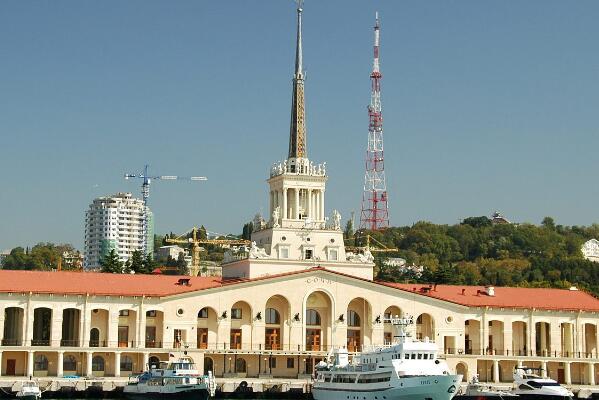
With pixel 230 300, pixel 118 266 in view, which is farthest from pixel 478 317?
pixel 118 266

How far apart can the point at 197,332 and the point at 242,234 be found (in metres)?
98.0

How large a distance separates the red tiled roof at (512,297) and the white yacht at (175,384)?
25358mm

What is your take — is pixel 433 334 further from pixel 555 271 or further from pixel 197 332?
pixel 555 271

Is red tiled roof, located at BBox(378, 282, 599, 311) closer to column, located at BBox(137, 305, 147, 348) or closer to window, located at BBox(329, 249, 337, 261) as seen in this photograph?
window, located at BBox(329, 249, 337, 261)

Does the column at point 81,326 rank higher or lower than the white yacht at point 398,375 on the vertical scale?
higher

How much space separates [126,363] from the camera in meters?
95.1

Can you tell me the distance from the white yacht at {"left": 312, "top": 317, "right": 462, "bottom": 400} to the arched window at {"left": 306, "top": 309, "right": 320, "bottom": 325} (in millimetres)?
18197

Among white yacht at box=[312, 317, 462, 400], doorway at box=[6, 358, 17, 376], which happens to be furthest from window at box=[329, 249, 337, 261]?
doorway at box=[6, 358, 17, 376]

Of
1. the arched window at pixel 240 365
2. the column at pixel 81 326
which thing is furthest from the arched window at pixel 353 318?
the column at pixel 81 326

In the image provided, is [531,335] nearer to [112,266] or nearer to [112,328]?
[112,328]

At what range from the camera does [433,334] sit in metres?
102

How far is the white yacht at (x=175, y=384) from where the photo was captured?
264 ft

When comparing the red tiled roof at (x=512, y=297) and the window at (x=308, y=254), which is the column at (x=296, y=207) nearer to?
the window at (x=308, y=254)

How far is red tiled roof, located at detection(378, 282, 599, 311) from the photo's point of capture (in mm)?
103812
